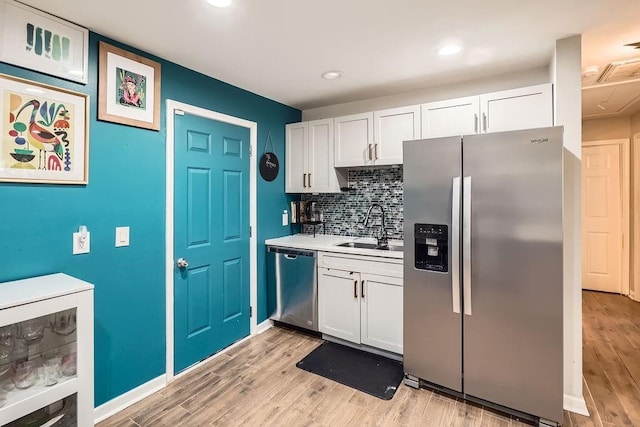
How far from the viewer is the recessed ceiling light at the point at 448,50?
86.6 inches

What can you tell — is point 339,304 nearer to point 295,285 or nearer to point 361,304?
point 361,304

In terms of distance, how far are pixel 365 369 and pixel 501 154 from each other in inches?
73.5

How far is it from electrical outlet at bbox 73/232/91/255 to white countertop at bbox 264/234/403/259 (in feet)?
5.22

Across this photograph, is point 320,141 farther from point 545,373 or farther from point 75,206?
point 545,373

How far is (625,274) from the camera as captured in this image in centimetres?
443

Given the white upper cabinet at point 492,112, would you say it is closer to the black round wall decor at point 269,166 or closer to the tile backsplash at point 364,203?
the tile backsplash at point 364,203

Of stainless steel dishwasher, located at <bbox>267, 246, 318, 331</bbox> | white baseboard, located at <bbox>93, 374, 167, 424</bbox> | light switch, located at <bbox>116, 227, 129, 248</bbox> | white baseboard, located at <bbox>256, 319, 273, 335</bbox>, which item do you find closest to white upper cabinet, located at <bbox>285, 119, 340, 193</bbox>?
stainless steel dishwasher, located at <bbox>267, 246, 318, 331</bbox>

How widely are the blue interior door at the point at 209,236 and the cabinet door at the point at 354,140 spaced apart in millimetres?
907

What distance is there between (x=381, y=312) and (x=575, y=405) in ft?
4.40

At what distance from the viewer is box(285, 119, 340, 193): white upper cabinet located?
3.32 m

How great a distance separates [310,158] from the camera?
344 cm

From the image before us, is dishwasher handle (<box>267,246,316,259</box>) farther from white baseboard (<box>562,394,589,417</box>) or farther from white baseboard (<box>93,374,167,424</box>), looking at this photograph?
Result: white baseboard (<box>562,394,589,417</box>)

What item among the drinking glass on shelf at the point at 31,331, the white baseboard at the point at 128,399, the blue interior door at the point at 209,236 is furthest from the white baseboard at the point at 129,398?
the drinking glass on shelf at the point at 31,331

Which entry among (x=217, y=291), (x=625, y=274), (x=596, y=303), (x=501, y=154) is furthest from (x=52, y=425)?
(x=625, y=274)
